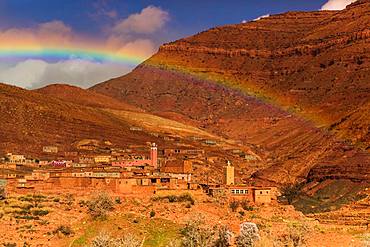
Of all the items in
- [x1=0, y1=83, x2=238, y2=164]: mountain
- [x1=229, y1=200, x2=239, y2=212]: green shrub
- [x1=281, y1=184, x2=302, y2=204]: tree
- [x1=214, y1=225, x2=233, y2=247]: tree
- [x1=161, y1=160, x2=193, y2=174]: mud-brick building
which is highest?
[x1=0, y1=83, x2=238, y2=164]: mountain

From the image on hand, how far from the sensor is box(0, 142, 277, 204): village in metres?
62.0

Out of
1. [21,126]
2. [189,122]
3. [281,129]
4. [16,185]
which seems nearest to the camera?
[16,185]

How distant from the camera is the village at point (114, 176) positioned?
204ft

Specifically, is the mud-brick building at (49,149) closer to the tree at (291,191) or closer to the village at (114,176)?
the village at (114,176)

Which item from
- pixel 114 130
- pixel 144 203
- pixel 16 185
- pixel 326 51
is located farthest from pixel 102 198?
pixel 326 51

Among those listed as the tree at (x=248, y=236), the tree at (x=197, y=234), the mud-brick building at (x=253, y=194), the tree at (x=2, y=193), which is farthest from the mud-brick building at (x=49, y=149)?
the tree at (x=248, y=236)

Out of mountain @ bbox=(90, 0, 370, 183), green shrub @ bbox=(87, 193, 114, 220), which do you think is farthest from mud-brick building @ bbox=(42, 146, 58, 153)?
green shrub @ bbox=(87, 193, 114, 220)

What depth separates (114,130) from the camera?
131500 millimetres

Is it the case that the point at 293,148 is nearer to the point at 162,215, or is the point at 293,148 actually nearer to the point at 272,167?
the point at 272,167

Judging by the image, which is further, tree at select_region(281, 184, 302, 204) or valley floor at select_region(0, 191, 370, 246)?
tree at select_region(281, 184, 302, 204)

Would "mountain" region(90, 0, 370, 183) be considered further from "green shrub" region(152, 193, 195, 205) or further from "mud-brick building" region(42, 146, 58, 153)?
"green shrub" region(152, 193, 195, 205)

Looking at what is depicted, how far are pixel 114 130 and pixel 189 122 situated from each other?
171 feet

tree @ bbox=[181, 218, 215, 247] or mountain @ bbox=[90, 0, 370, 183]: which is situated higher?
mountain @ bbox=[90, 0, 370, 183]

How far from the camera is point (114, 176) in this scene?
6762 centimetres
